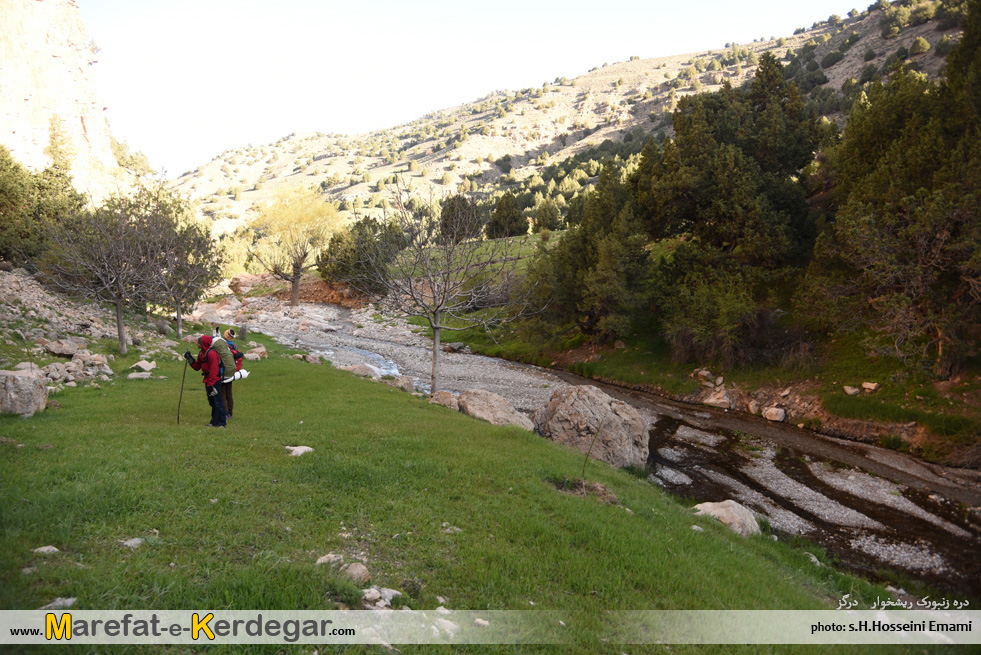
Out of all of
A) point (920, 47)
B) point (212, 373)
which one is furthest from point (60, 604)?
point (920, 47)

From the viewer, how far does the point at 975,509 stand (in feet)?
47.5

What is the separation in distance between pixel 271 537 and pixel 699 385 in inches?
1094

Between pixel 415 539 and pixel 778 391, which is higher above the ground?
pixel 415 539

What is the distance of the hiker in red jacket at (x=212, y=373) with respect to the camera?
13.5 metres

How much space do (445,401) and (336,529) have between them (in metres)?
13.5

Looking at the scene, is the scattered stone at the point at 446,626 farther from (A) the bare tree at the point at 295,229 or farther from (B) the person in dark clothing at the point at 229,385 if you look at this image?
(A) the bare tree at the point at 295,229

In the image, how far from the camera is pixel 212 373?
13.5m

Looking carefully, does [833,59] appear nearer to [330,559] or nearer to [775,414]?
[775,414]

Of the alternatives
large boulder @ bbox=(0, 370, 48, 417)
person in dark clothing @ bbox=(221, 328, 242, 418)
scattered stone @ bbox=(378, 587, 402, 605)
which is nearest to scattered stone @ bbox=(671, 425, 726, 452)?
scattered stone @ bbox=(378, 587, 402, 605)

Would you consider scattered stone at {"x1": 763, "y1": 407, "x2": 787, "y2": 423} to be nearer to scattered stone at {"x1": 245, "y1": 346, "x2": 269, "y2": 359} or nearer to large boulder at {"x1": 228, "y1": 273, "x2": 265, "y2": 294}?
scattered stone at {"x1": 245, "y1": 346, "x2": 269, "y2": 359}

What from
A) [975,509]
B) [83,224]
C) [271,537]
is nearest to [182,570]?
[271,537]

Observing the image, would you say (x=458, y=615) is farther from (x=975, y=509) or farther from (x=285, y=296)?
(x=285, y=296)

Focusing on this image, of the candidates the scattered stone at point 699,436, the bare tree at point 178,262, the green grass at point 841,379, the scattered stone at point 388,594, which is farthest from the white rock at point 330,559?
the bare tree at point 178,262

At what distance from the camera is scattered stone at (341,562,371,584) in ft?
20.3
